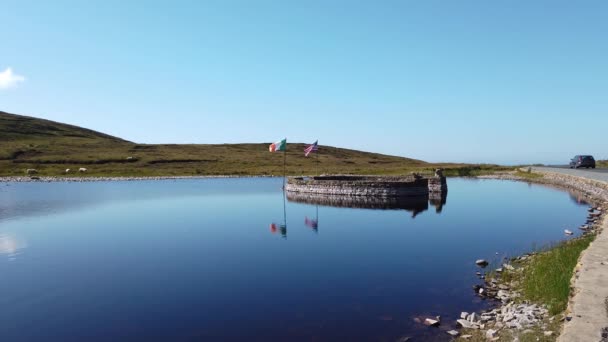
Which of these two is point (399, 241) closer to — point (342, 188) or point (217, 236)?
point (217, 236)

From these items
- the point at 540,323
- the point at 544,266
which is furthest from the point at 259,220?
the point at 540,323

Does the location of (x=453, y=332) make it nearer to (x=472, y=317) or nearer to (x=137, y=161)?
(x=472, y=317)

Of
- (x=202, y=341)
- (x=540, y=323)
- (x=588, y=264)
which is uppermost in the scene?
(x=588, y=264)

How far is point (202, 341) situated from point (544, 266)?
42.0 feet

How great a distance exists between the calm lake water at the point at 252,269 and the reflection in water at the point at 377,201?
Result: 181cm

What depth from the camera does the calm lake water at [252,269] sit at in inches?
581

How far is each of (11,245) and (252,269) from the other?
17.4 metres

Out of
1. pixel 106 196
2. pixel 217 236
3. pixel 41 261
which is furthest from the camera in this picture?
pixel 106 196

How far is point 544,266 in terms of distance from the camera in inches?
682

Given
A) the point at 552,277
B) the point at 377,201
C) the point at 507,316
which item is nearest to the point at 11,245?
the point at 507,316

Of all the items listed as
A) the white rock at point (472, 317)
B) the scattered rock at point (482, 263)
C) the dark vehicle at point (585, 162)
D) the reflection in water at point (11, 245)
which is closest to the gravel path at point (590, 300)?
the white rock at point (472, 317)

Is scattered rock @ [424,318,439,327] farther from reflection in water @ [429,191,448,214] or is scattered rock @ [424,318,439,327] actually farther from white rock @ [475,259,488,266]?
reflection in water @ [429,191,448,214]

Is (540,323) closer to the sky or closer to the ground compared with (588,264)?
closer to the ground

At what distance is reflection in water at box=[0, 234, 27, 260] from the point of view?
86.5ft
